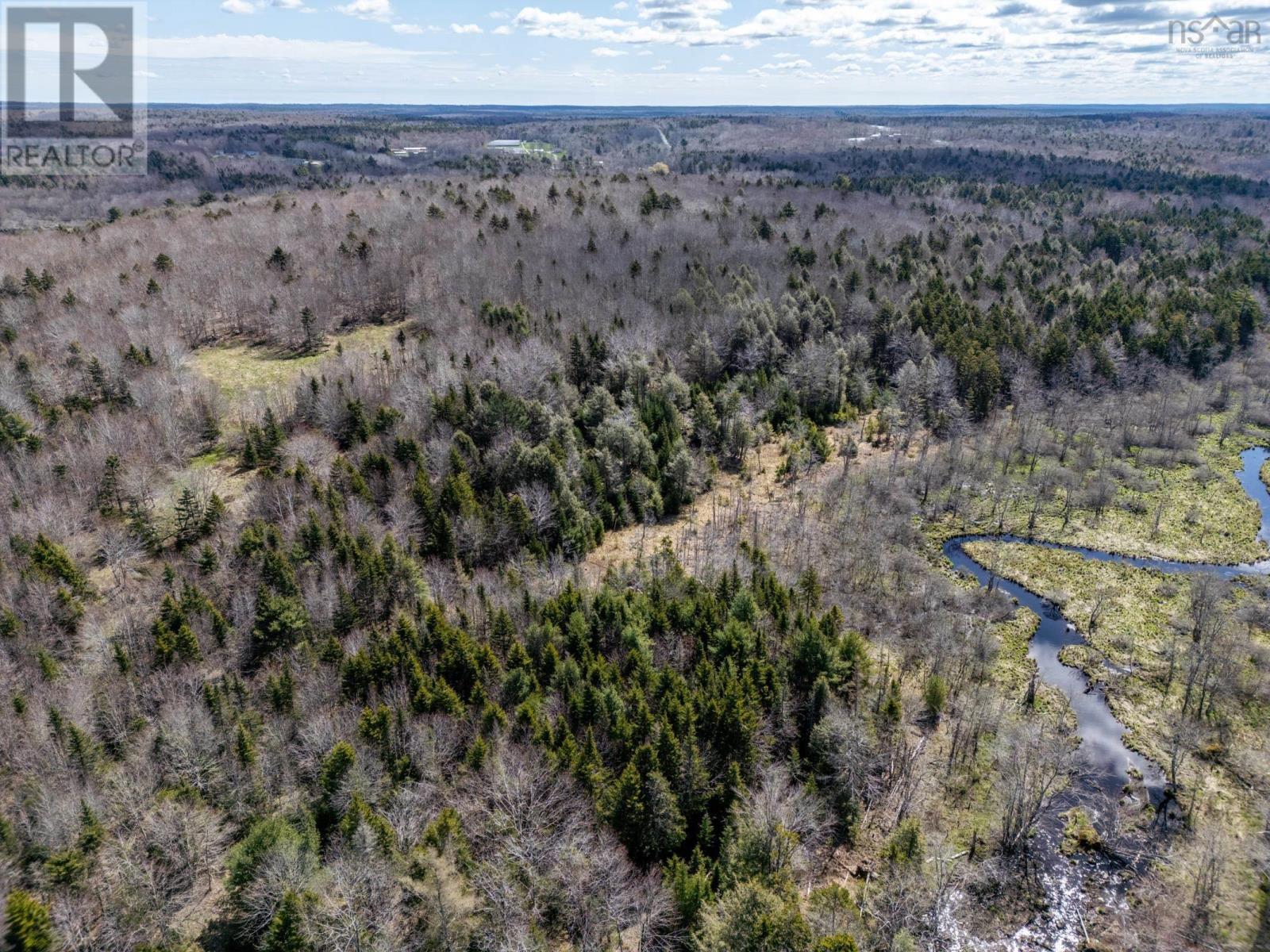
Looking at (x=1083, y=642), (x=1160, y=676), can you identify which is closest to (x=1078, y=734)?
(x=1160, y=676)

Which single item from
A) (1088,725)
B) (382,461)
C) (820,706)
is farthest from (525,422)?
(1088,725)

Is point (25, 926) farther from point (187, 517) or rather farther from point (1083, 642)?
point (1083, 642)

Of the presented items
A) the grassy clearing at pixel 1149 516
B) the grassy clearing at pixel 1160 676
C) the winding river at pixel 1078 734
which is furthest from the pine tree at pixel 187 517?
the grassy clearing at pixel 1160 676

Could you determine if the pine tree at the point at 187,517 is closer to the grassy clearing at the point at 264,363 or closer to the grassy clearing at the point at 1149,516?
the grassy clearing at the point at 264,363

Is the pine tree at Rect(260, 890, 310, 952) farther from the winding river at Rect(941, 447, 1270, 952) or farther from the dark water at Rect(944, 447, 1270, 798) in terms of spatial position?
the dark water at Rect(944, 447, 1270, 798)

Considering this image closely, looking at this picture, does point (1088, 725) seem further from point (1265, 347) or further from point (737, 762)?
point (1265, 347)

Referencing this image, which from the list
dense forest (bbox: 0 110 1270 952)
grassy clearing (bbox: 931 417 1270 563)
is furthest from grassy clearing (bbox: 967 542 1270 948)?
grassy clearing (bbox: 931 417 1270 563)
